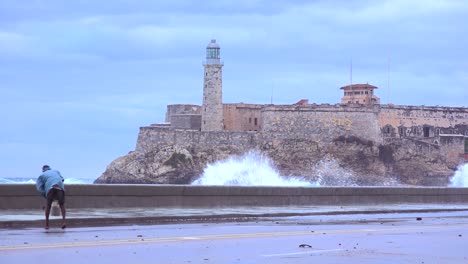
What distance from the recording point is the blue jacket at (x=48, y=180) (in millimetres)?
22062

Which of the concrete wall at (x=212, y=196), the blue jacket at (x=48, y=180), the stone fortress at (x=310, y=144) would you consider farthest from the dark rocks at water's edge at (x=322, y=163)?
the blue jacket at (x=48, y=180)

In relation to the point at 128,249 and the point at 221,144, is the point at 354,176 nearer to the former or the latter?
the point at 221,144

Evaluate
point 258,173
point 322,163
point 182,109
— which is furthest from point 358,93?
point 258,173

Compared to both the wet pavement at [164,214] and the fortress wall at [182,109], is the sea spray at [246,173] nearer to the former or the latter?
the fortress wall at [182,109]

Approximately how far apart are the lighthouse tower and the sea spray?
3912 mm

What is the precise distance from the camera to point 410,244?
18.2m

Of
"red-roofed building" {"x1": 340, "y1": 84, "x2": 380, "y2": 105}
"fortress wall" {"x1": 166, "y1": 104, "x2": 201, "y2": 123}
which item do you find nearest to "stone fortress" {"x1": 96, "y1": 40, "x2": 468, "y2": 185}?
"fortress wall" {"x1": 166, "y1": 104, "x2": 201, "y2": 123}

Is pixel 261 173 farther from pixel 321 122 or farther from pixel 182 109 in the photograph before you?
pixel 182 109

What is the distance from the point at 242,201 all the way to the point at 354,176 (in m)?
75.5

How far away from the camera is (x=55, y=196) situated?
2209 cm

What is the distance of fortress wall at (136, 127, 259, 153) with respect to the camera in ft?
349

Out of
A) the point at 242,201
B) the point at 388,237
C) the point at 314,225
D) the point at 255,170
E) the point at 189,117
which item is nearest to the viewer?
the point at 388,237

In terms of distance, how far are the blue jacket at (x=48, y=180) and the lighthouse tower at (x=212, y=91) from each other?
83.2 meters

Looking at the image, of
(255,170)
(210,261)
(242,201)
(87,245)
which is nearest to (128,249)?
(87,245)
